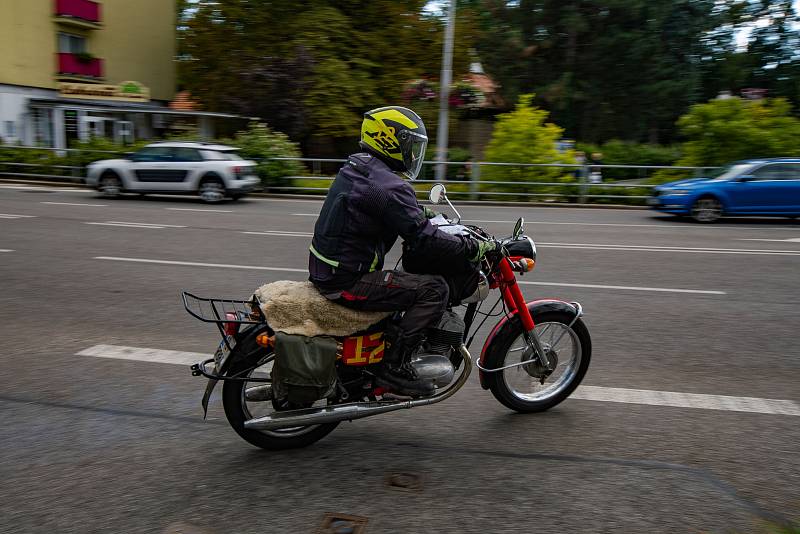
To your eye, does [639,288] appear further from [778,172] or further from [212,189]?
[212,189]

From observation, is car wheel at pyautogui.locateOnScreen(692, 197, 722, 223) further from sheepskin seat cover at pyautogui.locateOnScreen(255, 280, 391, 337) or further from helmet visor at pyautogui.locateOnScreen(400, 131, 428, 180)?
sheepskin seat cover at pyautogui.locateOnScreen(255, 280, 391, 337)

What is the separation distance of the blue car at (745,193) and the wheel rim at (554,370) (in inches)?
476

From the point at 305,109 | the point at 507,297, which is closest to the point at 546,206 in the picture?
the point at 305,109

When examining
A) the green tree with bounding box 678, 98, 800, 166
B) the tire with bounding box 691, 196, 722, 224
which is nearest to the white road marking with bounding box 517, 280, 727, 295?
the tire with bounding box 691, 196, 722, 224

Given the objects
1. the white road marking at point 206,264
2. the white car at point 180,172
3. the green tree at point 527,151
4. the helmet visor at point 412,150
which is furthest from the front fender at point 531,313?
the green tree at point 527,151

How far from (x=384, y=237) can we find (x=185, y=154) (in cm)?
1576

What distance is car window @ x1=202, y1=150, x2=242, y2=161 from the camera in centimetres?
1780

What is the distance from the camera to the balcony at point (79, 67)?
101 feet

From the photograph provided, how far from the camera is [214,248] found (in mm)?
10578

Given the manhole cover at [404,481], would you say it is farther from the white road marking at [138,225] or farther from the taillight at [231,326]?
the white road marking at [138,225]

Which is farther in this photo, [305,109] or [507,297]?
[305,109]

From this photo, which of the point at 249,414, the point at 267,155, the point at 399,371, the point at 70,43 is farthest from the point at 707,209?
the point at 70,43

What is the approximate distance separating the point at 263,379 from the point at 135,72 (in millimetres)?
35826

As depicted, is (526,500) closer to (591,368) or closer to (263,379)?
(263,379)
